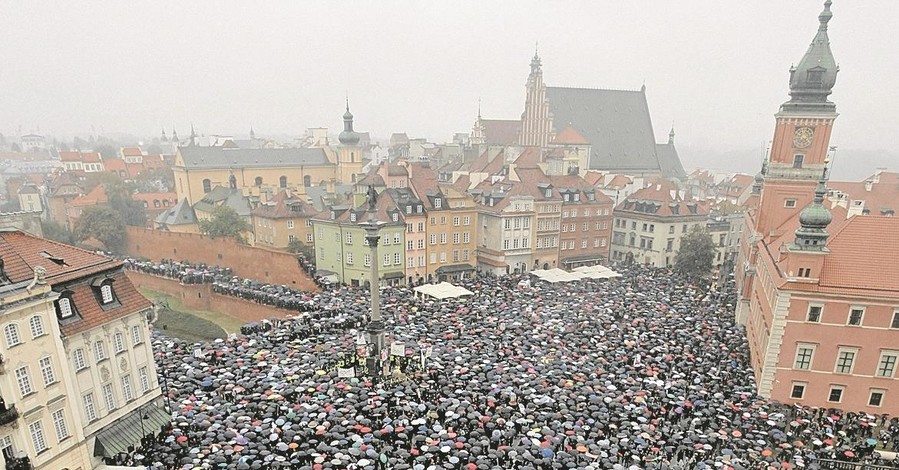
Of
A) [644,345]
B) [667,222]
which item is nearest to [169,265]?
[644,345]

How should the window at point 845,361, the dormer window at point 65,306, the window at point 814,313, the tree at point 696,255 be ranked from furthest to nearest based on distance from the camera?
1. the tree at point 696,255
2. the window at point 845,361
3. the window at point 814,313
4. the dormer window at point 65,306

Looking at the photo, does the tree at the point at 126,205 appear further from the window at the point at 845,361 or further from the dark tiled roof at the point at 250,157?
the window at the point at 845,361

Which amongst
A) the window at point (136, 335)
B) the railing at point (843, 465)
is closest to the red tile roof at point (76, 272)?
the window at point (136, 335)

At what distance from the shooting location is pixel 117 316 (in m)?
25.5

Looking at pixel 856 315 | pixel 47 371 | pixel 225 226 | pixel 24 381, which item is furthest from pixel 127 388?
pixel 225 226

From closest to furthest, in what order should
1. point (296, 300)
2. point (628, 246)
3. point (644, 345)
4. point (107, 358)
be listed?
1. point (107, 358)
2. point (644, 345)
3. point (296, 300)
4. point (628, 246)

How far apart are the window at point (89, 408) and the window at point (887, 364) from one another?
40.0 meters

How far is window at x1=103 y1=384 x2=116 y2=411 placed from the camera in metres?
25.3

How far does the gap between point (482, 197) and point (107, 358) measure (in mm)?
44104

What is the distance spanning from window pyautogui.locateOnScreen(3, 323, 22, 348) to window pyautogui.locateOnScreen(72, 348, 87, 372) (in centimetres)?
328

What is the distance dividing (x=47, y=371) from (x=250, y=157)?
261 feet

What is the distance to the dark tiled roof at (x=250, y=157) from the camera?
8988 cm

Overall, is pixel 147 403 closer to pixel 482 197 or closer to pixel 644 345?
pixel 644 345

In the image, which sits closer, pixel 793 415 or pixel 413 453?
pixel 413 453
